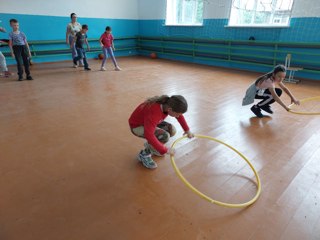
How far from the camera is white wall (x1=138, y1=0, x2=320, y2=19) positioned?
6395 mm

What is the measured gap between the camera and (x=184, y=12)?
9695 mm

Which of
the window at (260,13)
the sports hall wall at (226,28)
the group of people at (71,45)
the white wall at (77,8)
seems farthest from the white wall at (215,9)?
the group of people at (71,45)

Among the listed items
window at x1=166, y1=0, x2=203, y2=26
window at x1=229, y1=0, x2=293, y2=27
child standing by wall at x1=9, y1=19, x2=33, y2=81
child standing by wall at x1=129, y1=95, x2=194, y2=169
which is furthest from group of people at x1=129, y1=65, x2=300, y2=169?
window at x1=166, y1=0, x2=203, y2=26

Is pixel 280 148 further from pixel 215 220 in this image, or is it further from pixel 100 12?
pixel 100 12

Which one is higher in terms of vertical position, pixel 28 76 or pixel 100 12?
pixel 100 12

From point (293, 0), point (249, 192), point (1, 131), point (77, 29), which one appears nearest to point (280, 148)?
point (249, 192)

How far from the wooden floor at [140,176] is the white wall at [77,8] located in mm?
4981

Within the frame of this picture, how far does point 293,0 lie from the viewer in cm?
662

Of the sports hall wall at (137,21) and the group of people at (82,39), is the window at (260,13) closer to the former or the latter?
the sports hall wall at (137,21)

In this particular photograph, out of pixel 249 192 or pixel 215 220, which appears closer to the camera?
pixel 215 220

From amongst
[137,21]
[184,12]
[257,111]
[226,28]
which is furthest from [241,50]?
[137,21]

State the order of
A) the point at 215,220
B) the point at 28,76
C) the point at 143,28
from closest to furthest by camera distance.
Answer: the point at 215,220, the point at 28,76, the point at 143,28

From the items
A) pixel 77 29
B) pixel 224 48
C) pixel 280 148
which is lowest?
pixel 280 148

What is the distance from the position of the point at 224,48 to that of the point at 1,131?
24.5 feet
